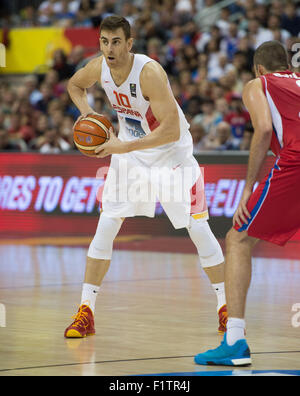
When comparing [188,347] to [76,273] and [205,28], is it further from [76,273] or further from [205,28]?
[205,28]

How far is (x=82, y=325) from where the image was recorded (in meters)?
6.20

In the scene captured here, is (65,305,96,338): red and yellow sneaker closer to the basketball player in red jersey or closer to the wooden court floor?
the wooden court floor

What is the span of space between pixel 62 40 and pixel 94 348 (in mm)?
15805

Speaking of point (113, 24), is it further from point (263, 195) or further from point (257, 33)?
point (257, 33)

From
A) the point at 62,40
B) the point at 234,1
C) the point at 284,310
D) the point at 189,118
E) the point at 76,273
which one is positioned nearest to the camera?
the point at 284,310

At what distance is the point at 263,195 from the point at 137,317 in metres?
2.22

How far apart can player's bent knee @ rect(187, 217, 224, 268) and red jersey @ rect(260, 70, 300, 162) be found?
4.99 feet

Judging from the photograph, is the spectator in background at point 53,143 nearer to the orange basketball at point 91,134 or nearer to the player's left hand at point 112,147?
the orange basketball at point 91,134

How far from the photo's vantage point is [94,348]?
5742mm

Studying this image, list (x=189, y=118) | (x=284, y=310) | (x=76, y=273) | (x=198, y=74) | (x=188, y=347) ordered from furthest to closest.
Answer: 1. (x=198, y=74)
2. (x=189, y=118)
3. (x=76, y=273)
4. (x=284, y=310)
5. (x=188, y=347)

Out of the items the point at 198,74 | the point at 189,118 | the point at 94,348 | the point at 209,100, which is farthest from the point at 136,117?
the point at 198,74

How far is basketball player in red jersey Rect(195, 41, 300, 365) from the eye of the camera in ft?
16.7

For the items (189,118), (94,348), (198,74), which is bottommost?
(94,348)

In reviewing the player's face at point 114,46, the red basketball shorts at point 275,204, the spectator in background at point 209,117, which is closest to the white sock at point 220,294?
the red basketball shorts at point 275,204
